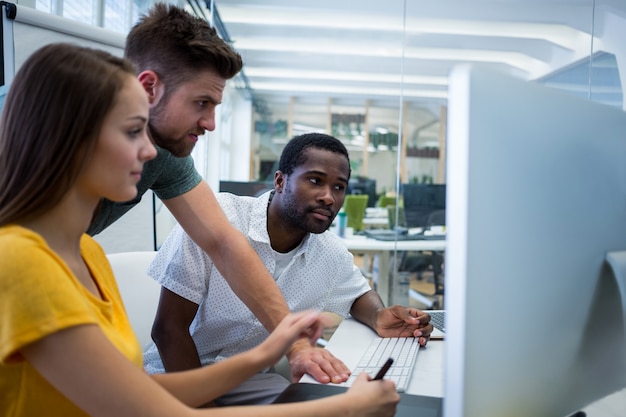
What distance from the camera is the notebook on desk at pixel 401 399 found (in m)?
0.81

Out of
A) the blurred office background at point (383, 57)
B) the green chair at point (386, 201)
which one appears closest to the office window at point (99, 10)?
the blurred office background at point (383, 57)

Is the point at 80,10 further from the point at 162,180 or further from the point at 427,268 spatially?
the point at 427,268

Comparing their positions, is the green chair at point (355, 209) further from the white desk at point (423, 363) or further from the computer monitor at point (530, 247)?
the computer monitor at point (530, 247)

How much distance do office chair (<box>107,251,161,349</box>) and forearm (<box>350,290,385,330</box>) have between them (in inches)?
21.6

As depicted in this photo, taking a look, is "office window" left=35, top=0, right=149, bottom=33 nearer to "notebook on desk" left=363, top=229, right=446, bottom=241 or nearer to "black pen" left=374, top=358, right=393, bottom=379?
"black pen" left=374, top=358, right=393, bottom=379

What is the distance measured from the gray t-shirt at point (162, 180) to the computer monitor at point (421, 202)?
3.19 metres

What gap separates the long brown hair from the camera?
62cm

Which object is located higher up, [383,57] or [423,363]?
[383,57]

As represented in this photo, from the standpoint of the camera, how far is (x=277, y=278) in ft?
4.54

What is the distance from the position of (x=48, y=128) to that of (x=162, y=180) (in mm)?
556

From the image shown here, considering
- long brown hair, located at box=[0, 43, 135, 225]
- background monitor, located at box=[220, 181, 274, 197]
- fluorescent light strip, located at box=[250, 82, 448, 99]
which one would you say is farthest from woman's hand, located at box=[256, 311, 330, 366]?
fluorescent light strip, located at box=[250, 82, 448, 99]

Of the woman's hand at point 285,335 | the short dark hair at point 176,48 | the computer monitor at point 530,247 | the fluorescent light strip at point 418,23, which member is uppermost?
the fluorescent light strip at point 418,23

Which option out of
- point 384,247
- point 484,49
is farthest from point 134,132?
point 484,49

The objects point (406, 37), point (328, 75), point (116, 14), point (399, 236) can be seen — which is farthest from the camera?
point (328, 75)
